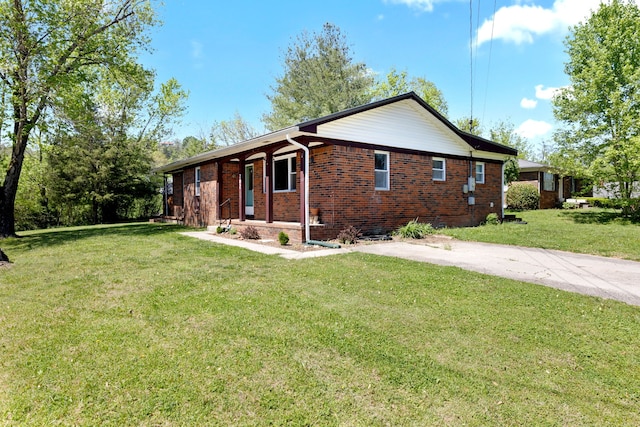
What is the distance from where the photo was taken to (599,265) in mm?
7012

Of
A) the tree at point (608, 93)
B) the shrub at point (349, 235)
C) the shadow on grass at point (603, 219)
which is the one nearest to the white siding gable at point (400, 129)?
the shrub at point (349, 235)

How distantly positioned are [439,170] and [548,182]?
15950mm

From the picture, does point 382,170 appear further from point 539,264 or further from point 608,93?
point 608,93

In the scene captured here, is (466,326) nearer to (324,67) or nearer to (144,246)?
(144,246)

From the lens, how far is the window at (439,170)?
13.5 m

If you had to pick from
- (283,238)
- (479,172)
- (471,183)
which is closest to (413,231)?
(283,238)

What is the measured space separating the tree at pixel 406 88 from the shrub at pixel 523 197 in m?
13.4

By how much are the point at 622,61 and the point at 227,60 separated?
73.3 ft

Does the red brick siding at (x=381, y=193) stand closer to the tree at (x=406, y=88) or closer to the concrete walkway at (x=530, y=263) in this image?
the concrete walkway at (x=530, y=263)

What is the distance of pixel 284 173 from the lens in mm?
12820

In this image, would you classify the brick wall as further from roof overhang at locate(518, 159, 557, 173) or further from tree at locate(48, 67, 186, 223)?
roof overhang at locate(518, 159, 557, 173)

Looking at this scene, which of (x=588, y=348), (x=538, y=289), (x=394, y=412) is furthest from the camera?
(x=538, y=289)

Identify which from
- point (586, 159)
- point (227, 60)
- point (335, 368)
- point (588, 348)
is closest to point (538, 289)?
point (588, 348)

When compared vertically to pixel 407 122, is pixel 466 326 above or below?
below
